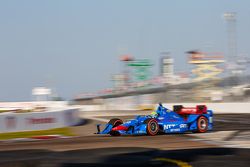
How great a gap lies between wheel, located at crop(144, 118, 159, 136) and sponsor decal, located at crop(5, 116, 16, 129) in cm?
724

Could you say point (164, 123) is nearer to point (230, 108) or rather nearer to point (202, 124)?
point (202, 124)

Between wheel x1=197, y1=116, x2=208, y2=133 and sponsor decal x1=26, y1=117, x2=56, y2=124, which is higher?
A: sponsor decal x1=26, y1=117, x2=56, y2=124

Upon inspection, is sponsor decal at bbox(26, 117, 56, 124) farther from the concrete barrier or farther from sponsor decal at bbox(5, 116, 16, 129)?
the concrete barrier

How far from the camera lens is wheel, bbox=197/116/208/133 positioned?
17078 millimetres

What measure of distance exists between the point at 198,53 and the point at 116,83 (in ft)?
63.1

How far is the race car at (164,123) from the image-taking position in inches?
624

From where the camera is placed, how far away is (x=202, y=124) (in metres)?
17.2

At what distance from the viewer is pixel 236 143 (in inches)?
501

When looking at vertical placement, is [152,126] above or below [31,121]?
below

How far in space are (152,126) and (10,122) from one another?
24.5 ft

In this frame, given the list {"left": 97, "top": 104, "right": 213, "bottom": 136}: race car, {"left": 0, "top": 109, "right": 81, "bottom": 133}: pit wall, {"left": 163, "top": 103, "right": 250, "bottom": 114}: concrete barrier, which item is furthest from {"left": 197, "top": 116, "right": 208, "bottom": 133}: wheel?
{"left": 163, "top": 103, "right": 250, "bottom": 114}: concrete barrier

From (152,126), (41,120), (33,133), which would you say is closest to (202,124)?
(152,126)

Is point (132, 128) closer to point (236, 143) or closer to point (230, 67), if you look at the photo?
point (236, 143)

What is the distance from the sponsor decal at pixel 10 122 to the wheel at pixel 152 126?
724cm
